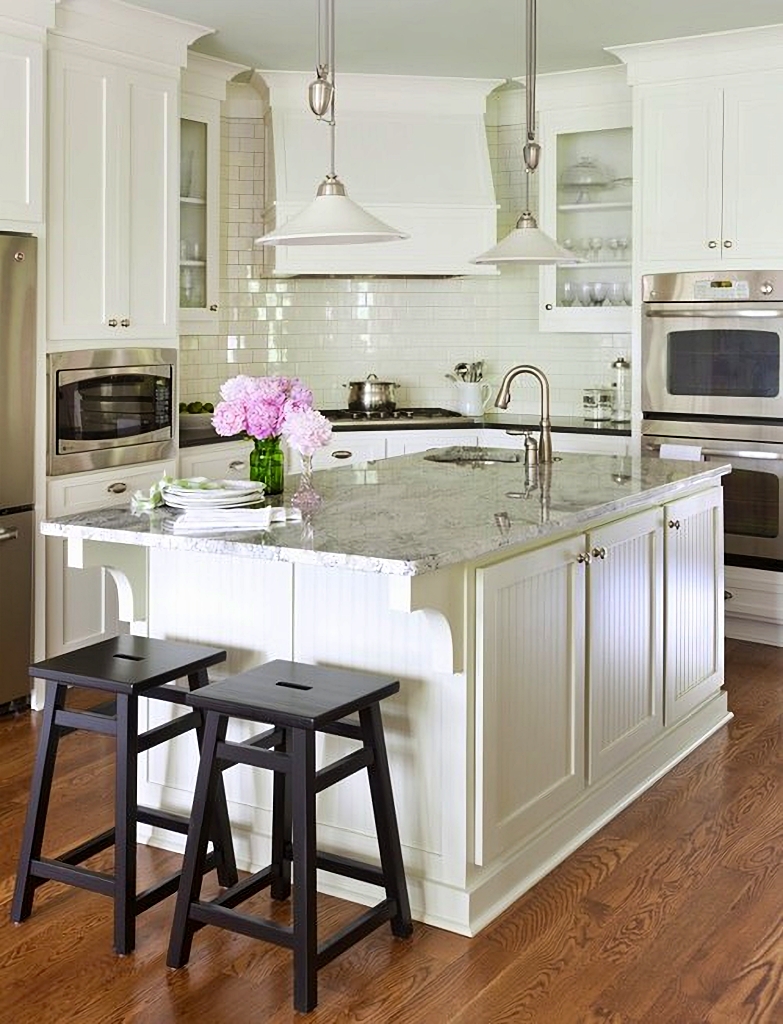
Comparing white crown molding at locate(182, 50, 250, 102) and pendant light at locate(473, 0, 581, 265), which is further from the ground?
white crown molding at locate(182, 50, 250, 102)

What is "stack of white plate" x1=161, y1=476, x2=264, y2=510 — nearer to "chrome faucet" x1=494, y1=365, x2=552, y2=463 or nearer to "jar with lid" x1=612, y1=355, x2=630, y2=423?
"chrome faucet" x1=494, y1=365, x2=552, y2=463

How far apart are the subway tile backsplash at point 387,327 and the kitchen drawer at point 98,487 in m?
1.18

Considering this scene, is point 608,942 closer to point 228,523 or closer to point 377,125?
point 228,523

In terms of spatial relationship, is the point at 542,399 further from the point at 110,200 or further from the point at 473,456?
the point at 110,200

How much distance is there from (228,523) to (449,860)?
0.97 m

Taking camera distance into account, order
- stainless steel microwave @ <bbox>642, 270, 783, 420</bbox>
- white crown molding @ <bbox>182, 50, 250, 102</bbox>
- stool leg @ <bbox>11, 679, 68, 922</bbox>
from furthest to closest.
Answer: white crown molding @ <bbox>182, 50, 250, 102</bbox>
stainless steel microwave @ <bbox>642, 270, 783, 420</bbox>
stool leg @ <bbox>11, 679, 68, 922</bbox>

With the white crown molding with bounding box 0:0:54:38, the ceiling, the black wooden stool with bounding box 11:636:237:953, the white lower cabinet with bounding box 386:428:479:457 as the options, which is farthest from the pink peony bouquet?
the white lower cabinet with bounding box 386:428:479:457

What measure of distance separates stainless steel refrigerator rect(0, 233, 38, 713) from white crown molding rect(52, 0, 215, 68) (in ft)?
2.87

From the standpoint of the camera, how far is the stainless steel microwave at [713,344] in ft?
17.8

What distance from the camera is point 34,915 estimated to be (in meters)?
2.98

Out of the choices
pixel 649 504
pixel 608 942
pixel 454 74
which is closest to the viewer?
pixel 608 942

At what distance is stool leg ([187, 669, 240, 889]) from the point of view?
10.1ft

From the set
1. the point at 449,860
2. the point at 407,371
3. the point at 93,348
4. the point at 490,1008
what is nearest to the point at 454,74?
the point at 407,371

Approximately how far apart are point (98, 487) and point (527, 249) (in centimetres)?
205
